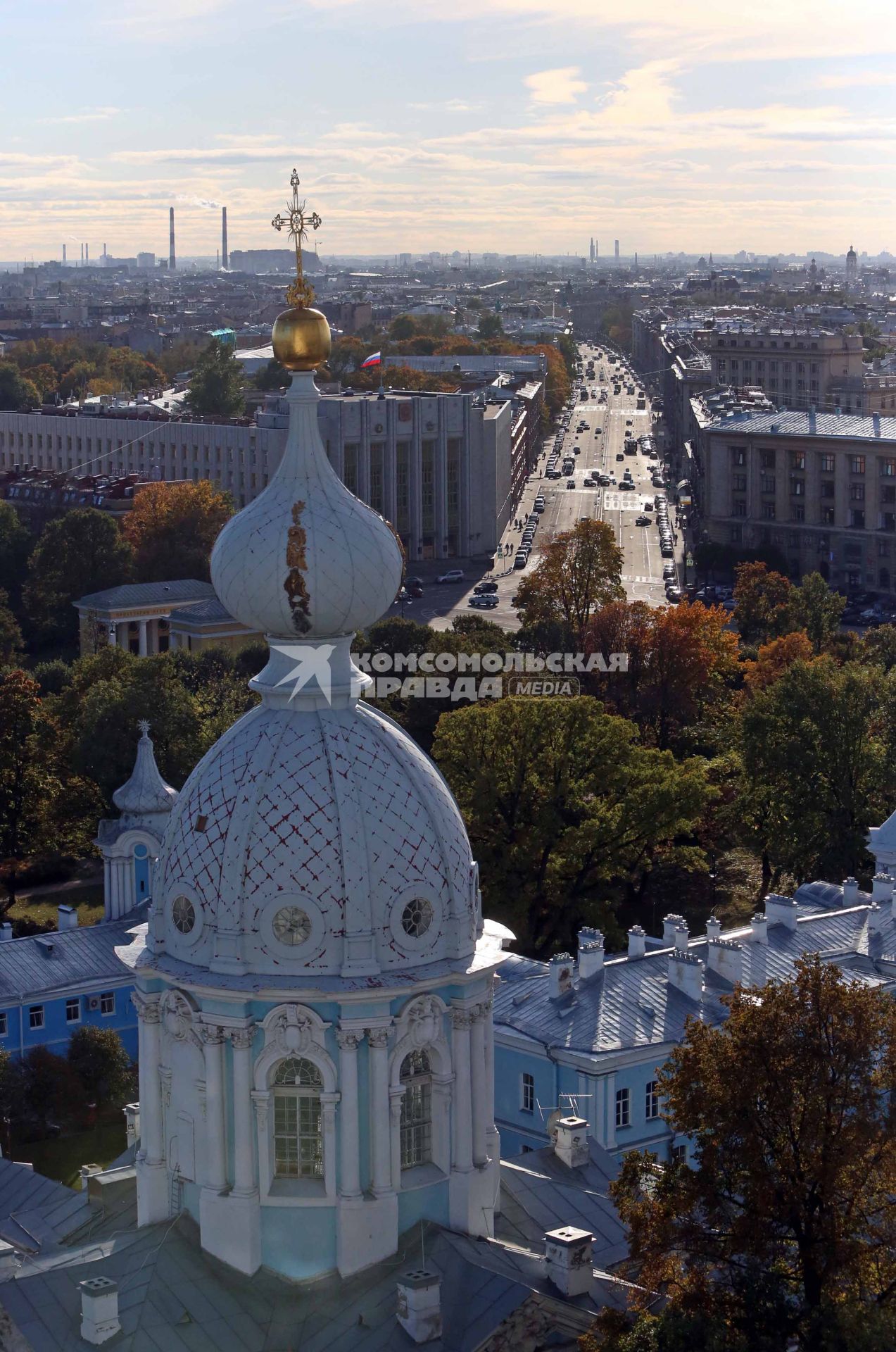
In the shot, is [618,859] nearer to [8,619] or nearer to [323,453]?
[323,453]

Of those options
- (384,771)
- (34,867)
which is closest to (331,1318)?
(384,771)

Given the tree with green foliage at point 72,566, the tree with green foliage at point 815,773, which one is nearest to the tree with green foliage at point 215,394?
the tree with green foliage at point 72,566

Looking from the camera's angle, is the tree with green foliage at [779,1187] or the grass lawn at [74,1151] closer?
the tree with green foliage at [779,1187]

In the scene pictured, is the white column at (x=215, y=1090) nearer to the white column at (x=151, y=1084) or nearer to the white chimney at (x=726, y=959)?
the white column at (x=151, y=1084)

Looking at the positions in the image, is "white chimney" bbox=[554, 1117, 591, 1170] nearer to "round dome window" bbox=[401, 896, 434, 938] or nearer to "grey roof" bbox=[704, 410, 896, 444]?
"round dome window" bbox=[401, 896, 434, 938]

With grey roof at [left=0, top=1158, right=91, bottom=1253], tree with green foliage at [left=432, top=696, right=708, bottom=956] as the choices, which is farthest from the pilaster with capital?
tree with green foliage at [left=432, top=696, right=708, bottom=956]
